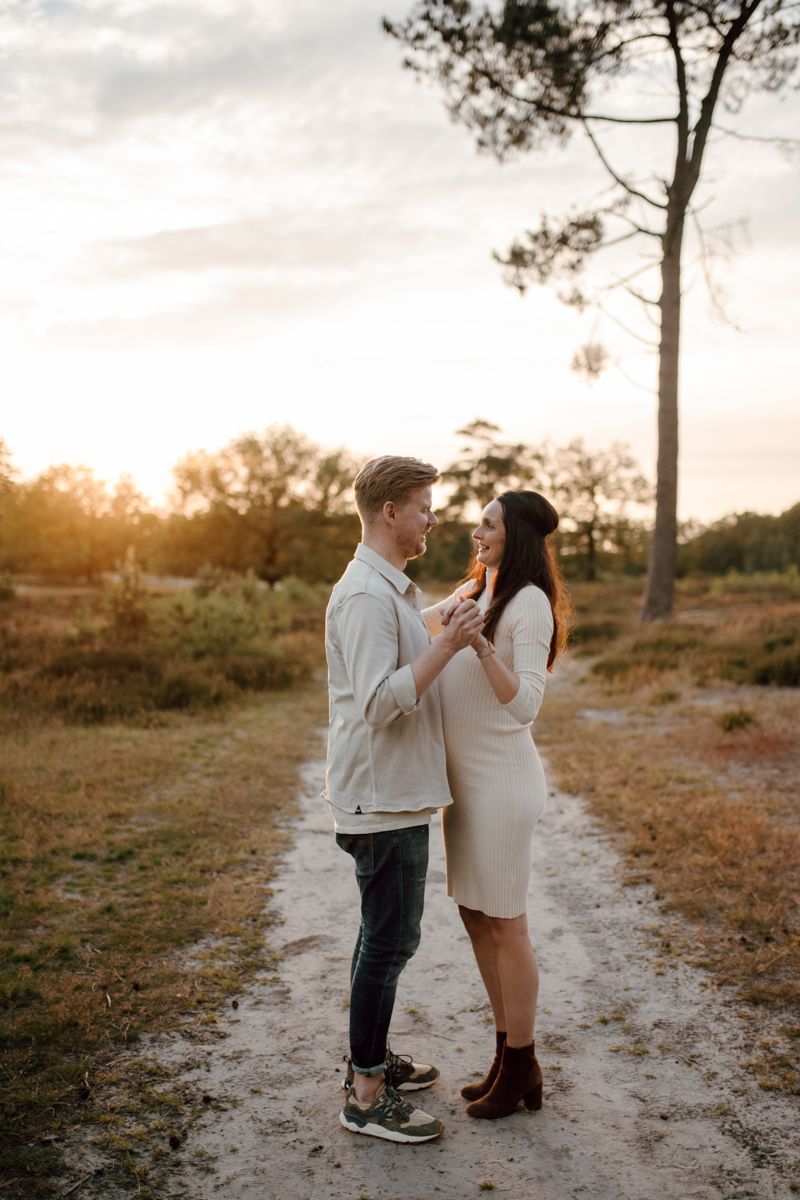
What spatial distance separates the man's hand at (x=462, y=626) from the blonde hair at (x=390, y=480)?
1.53 feet

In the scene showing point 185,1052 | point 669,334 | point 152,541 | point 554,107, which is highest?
point 554,107

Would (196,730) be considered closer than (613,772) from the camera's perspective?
No

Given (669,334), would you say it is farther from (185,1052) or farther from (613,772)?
(185,1052)

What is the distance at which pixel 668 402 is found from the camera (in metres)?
16.6

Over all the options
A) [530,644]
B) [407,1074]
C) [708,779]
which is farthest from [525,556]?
[708,779]

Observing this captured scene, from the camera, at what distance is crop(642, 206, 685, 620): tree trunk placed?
54.1ft

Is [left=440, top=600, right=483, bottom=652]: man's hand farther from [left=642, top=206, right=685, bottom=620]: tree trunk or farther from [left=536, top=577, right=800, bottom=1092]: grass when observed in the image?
[left=642, top=206, right=685, bottom=620]: tree trunk

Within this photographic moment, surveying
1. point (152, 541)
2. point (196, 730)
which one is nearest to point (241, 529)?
point (152, 541)

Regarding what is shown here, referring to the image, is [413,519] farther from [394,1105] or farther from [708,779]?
[708,779]

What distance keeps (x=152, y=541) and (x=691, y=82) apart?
94.6ft

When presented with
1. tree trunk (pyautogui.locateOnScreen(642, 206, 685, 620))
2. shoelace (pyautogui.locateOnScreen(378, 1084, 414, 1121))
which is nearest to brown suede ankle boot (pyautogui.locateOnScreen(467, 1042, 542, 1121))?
shoelace (pyautogui.locateOnScreen(378, 1084, 414, 1121))

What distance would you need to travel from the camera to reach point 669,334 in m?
16.5

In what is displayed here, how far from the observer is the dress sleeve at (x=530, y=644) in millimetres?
2961

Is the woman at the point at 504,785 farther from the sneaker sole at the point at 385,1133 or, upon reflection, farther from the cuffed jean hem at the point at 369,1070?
the cuffed jean hem at the point at 369,1070
